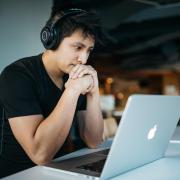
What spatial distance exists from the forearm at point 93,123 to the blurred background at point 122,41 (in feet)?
1.07

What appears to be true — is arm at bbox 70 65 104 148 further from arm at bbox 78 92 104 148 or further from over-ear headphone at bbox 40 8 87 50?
over-ear headphone at bbox 40 8 87 50

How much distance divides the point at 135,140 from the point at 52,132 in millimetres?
333

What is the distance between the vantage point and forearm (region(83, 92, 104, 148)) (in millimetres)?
1470

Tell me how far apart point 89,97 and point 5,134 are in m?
0.39

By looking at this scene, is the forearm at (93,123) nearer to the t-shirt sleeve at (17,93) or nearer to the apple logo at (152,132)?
the t-shirt sleeve at (17,93)

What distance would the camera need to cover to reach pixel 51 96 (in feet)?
4.69

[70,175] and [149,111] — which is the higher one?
[149,111]

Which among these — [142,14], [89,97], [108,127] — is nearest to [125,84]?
[142,14]

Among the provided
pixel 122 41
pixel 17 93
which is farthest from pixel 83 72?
pixel 122 41

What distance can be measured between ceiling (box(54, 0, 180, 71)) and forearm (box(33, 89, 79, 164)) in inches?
57.0

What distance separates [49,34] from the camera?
4.65ft

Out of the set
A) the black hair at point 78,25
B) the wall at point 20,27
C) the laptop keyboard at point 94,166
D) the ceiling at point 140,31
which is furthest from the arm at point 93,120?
the ceiling at point 140,31

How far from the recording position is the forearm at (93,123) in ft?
4.82

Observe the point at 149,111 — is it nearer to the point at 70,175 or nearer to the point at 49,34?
the point at 70,175
